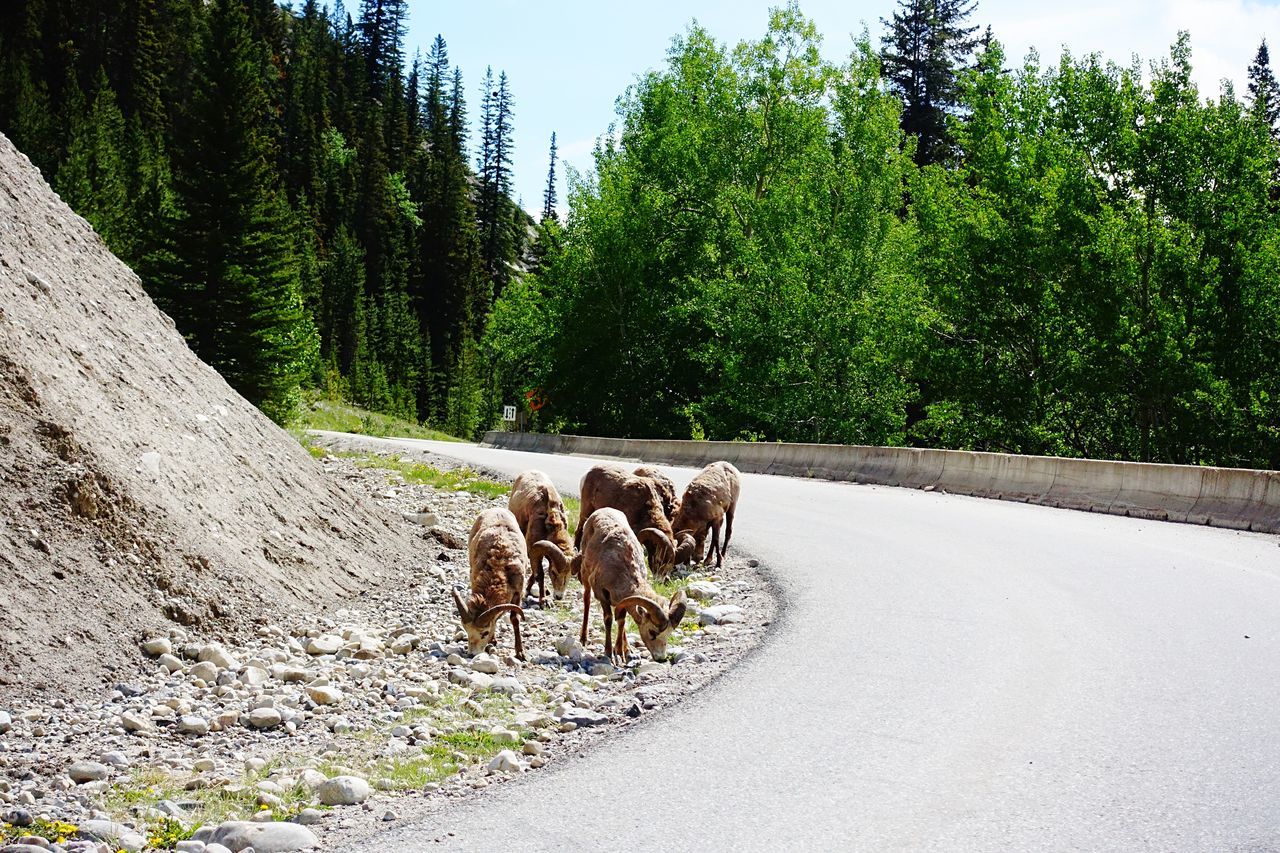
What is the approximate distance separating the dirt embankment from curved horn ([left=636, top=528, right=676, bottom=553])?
2.66 metres

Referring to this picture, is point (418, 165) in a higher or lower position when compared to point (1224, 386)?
higher

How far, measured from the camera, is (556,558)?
10.3m

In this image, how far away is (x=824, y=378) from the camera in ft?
128

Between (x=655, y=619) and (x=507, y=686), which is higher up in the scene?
(x=655, y=619)

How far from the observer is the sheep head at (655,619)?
7.87 metres

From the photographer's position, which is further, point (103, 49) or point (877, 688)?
point (103, 49)

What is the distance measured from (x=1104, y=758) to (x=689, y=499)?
Answer: 711 centimetres

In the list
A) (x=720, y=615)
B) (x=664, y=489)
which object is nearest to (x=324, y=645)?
(x=720, y=615)

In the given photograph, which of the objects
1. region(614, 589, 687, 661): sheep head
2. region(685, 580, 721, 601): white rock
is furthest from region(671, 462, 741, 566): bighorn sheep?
region(614, 589, 687, 661): sheep head

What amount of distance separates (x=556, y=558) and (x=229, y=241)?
112 ft

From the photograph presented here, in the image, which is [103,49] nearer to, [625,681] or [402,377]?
[402,377]

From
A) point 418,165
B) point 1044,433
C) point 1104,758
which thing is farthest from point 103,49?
point 1104,758

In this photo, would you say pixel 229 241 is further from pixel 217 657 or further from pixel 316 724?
pixel 316 724

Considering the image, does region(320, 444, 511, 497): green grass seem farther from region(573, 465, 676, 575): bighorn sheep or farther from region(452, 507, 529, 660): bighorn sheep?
region(452, 507, 529, 660): bighorn sheep
